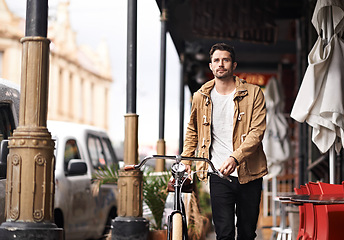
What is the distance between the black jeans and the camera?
4.58m

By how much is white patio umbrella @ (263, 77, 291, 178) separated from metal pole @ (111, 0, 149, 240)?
3.97 meters

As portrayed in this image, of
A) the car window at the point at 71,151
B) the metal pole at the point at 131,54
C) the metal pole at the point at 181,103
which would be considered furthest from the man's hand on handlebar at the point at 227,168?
the metal pole at the point at 181,103

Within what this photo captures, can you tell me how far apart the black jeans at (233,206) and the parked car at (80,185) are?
351 centimetres

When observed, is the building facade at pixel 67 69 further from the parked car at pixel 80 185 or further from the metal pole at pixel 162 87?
the parked car at pixel 80 185

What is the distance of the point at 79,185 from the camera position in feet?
27.9

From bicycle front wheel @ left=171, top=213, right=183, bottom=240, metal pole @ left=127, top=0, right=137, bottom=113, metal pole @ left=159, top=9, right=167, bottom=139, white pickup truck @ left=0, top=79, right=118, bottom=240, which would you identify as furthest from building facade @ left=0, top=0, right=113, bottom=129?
bicycle front wheel @ left=171, top=213, right=183, bottom=240

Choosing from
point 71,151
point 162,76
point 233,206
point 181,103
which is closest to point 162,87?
point 162,76

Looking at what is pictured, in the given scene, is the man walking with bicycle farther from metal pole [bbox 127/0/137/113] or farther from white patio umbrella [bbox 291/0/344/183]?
metal pole [bbox 127/0/137/113]

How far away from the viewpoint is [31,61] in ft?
15.4

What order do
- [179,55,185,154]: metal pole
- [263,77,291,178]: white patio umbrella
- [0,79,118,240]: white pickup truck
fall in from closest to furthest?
1. [0,79,118,240]: white pickup truck
2. [263,77,291,178]: white patio umbrella
3. [179,55,185,154]: metal pole

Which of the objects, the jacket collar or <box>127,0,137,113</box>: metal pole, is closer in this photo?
the jacket collar

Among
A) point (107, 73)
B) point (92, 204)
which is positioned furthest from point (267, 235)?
point (107, 73)

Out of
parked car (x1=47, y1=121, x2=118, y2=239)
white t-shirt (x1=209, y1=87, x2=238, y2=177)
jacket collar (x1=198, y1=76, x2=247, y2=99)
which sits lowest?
parked car (x1=47, y1=121, x2=118, y2=239)

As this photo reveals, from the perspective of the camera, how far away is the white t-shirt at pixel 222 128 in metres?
4.69
